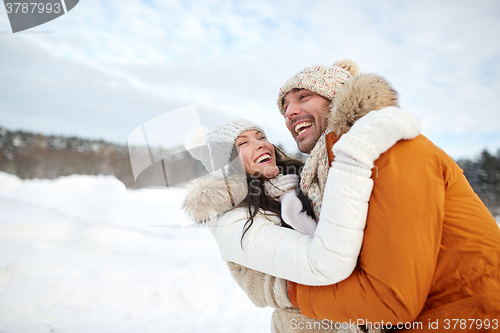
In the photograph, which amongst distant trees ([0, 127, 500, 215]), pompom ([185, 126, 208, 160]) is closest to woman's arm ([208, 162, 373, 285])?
pompom ([185, 126, 208, 160])

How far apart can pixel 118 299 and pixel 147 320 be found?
70 centimetres

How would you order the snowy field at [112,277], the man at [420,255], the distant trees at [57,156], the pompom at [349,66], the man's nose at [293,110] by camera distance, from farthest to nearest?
the distant trees at [57,156]
the snowy field at [112,277]
the pompom at [349,66]
the man's nose at [293,110]
the man at [420,255]

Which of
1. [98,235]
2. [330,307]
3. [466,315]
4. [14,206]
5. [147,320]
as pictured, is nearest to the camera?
[466,315]

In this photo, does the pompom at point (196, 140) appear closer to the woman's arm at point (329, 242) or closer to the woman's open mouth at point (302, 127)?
the woman's open mouth at point (302, 127)

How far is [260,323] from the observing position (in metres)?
3.42

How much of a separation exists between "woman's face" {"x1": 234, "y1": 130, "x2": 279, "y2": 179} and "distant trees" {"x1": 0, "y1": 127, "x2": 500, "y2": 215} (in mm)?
12783

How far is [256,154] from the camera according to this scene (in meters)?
2.30

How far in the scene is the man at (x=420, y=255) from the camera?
44.6 inches

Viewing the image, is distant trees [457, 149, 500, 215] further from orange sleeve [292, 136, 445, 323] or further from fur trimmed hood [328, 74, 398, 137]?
orange sleeve [292, 136, 445, 323]

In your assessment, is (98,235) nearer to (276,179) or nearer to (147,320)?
(147,320)

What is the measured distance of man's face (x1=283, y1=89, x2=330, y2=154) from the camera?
205 centimetres

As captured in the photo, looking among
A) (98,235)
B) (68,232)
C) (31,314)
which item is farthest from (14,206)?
(31,314)

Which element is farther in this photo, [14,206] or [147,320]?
[14,206]

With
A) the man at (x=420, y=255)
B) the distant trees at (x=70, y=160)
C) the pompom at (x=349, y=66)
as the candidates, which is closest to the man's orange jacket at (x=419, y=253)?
the man at (x=420, y=255)
